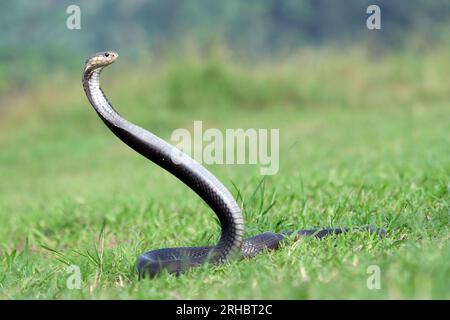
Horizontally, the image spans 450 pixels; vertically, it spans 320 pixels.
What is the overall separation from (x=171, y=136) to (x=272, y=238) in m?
8.49

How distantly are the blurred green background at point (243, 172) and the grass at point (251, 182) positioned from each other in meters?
0.02

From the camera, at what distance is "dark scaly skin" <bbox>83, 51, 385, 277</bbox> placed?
9.82 feet

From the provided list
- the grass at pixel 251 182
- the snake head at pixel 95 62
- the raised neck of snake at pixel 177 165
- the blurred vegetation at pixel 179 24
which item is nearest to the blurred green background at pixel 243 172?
the grass at pixel 251 182

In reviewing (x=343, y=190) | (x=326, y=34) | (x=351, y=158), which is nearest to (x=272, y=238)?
(x=343, y=190)

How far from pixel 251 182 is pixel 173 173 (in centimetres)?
226

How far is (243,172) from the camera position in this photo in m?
7.02

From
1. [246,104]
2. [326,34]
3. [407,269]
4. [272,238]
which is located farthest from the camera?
[326,34]

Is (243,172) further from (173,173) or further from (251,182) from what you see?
(173,173)

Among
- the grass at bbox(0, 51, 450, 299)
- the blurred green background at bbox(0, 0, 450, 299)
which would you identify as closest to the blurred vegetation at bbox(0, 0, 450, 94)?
the blurred green background at bbox(0, 0, 450, 299)

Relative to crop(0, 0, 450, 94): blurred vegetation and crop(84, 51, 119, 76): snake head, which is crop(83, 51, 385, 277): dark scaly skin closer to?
crop(84, 51, 119, 76): snake head

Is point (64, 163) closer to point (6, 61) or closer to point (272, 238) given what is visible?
point (272, 238)

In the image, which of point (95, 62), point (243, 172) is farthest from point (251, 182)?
point (95, 62)

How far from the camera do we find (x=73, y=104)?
14.1m
